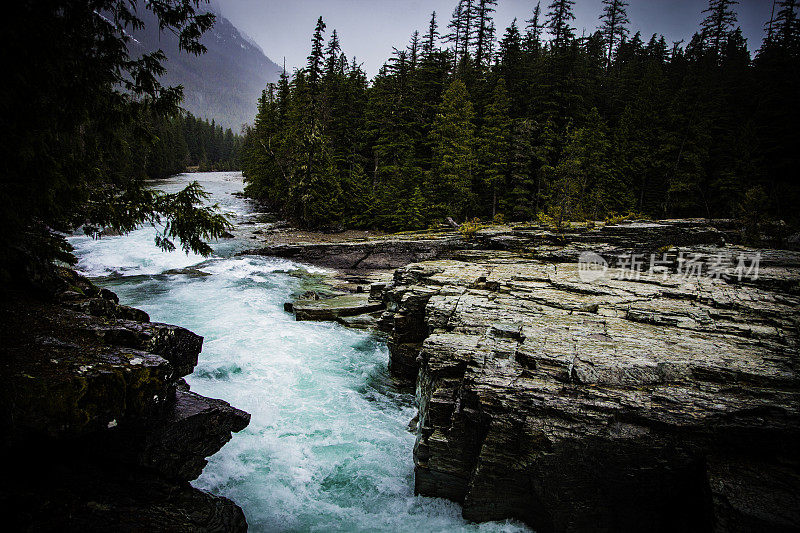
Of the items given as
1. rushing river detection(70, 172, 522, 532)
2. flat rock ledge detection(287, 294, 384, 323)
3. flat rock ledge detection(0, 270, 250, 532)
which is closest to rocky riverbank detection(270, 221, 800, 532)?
rushing river detection(70, 172, 522, 532)

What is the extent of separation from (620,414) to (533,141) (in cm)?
3198

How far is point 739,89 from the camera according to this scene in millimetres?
35562

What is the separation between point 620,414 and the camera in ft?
17.4

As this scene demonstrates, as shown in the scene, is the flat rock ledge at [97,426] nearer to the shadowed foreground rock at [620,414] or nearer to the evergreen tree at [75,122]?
the evergreen tree at [75,122]

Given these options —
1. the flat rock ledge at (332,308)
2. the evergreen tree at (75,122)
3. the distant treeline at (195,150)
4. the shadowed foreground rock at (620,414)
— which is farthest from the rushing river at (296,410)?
the distant treeline at (195,150)

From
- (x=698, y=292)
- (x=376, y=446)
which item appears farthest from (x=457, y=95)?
(x=376, y=446)

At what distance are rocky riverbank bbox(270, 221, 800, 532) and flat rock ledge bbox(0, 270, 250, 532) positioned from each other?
413 centimetres

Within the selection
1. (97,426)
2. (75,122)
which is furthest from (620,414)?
(75,122)

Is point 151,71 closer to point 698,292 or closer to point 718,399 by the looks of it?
point 718,399

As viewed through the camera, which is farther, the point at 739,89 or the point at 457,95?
the point at 739,89

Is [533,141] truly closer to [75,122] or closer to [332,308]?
[332,308]

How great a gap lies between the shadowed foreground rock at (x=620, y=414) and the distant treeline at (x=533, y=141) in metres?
18.6

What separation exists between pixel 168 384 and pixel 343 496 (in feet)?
13.5

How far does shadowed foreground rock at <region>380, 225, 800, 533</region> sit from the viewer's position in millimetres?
4770
